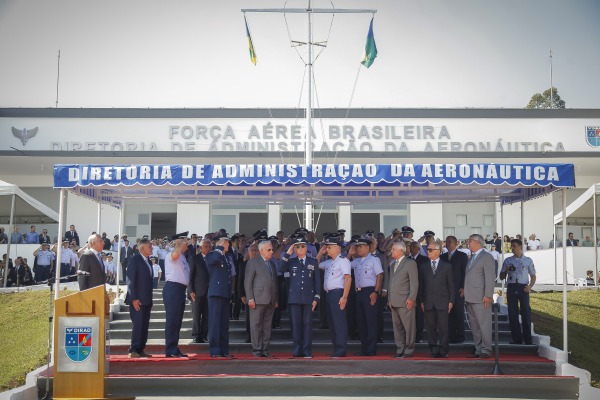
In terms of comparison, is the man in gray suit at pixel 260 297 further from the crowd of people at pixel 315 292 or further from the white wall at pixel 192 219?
the white wall at pixel 192 219

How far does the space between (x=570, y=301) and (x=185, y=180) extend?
10.0 metres

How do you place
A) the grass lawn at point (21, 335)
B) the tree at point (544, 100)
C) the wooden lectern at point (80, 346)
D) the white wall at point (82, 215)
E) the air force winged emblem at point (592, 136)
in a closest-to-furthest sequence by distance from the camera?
the wooden lectern at point (80, 346) < the grass lawn at point (21, 335) < the air force winged emblem at point (592, 136) < the white wall at point (82, 215) < the tree at point (544, 100)

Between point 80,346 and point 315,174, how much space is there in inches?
172

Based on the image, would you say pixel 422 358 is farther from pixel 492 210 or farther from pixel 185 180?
pixel 492 210

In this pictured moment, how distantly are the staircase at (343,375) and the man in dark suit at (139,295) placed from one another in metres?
0.29

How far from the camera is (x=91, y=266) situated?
10.6m

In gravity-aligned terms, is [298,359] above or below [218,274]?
below

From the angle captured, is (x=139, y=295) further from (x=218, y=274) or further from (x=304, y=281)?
(x=304, y=281)

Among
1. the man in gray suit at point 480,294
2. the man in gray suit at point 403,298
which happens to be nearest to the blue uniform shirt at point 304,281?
the man in gray suit at point 403,298

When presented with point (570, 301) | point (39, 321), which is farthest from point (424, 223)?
point (39, 321)

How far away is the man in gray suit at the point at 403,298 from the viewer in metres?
10.7

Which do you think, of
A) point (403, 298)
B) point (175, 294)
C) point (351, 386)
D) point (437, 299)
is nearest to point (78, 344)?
point (175, 294)

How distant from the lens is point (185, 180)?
35.9 ft

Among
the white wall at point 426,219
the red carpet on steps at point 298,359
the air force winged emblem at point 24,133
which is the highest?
the air force winged emblem at point 24,133
